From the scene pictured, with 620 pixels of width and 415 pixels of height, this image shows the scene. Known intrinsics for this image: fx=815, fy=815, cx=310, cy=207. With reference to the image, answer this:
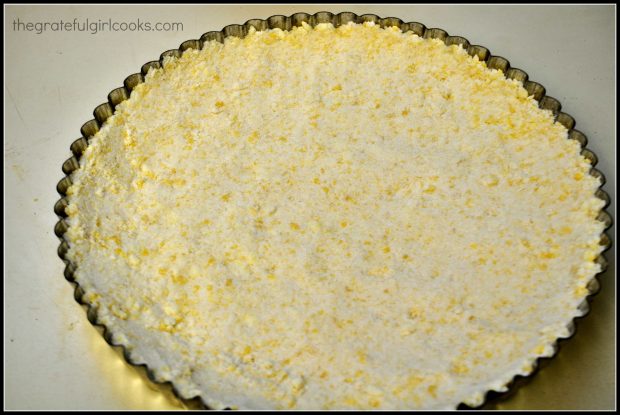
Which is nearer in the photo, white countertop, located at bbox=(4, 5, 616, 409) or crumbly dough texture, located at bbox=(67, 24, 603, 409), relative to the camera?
crumbly dough texture, located at bbox=(67, 24, 603, 409)

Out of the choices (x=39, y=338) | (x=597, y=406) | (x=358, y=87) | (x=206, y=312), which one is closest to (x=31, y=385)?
(x=39, y=338)

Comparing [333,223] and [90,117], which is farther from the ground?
[90,117]

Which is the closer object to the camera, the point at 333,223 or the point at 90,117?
the point at 333,223

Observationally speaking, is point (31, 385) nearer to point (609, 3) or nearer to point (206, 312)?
point (206, 312)

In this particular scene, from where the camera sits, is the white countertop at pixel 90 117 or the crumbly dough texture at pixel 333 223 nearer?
the crumbly dough texture at pixel 333 223
